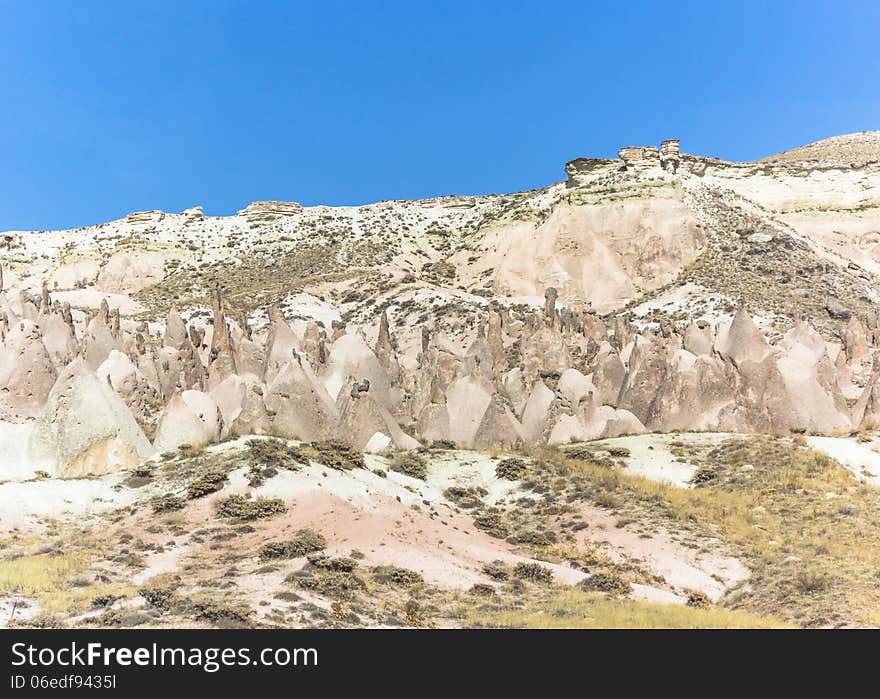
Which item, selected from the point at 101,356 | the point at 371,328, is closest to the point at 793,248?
the point at 371,328

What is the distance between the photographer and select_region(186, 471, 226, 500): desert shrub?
19219 mm

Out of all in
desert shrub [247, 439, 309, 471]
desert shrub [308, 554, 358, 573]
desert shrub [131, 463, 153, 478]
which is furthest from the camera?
desert shrub [131, 463, 153, 478]

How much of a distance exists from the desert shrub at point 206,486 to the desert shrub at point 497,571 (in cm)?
611

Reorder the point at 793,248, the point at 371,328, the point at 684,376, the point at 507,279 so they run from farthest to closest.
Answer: the point at 507,279 < the point at 793,248 < the point at 371,328 < the point at 684,376

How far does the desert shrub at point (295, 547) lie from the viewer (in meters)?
15.9

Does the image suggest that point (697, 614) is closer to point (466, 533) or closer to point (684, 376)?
point (466, 533)

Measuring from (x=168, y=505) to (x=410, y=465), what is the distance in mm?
7201

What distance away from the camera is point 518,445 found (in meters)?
27.9

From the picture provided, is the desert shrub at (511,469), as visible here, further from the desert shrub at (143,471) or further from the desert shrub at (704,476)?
the desert shrub at (143,471)

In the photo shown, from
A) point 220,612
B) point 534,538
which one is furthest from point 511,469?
point 220,612

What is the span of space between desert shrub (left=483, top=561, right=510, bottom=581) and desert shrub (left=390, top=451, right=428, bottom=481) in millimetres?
6706

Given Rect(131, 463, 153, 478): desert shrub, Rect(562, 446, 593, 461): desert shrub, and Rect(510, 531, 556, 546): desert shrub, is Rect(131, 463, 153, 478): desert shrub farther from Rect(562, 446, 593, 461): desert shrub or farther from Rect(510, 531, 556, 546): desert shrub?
Rect(562, 446, 593, 461): desert shrub

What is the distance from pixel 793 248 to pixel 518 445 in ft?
153

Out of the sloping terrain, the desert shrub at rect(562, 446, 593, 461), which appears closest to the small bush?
the sloping terrain
